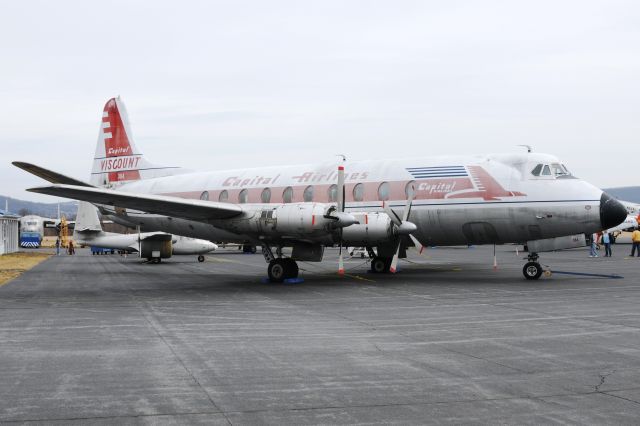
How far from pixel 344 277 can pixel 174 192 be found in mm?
7931

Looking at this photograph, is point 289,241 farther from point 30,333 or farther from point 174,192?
point 30,333

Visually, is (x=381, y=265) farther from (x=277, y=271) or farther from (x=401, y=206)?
(x=277, y=271)

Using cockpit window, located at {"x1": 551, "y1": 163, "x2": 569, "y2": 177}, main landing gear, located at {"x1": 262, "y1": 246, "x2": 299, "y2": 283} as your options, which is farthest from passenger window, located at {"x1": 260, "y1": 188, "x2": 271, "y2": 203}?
cockpit window, located at {"x1": 551, "y1": 163, "x2": 569, "y2": 177}

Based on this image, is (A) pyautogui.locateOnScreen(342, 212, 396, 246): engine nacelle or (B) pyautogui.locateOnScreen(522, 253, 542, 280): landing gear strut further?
(B) pyautogui.locateOnScreen(522, 253, 542, 280): landing gear strut

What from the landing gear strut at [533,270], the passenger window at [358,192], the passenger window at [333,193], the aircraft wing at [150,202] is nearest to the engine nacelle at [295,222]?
the aircraft wing at [150,202]

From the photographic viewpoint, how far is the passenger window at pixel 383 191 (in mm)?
21578

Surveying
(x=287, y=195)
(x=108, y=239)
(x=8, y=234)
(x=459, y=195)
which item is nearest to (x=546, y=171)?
(x=459, y=195)

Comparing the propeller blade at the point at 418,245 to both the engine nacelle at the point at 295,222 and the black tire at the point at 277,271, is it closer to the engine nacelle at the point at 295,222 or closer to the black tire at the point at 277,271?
the engine nacelle at the point at 295,222

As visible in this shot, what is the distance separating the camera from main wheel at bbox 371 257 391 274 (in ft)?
84.2

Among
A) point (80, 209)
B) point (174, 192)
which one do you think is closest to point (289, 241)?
point (174, 192)

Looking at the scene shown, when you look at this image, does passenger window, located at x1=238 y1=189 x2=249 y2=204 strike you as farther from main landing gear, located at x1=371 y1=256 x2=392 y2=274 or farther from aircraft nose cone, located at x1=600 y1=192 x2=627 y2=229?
aircraft nose cone, located at x1=600 y1=192 x2=627 y2=229

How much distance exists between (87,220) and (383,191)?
25527 millimetres

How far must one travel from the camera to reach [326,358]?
8.91 metres

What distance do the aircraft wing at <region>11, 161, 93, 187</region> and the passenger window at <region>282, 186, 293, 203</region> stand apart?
22.5 feet
